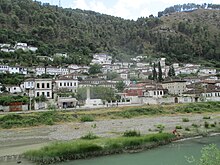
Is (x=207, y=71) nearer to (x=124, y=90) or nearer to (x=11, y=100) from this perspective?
(x=124, y=90)

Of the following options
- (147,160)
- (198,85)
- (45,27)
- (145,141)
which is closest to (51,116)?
(145,141)

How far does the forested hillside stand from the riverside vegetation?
51.7m

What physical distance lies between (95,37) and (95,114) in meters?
99.4

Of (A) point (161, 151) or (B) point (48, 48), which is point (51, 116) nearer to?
(A) point (161, 151)

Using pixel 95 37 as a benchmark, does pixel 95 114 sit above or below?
below

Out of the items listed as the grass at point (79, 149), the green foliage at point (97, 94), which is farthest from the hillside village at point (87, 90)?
the grass at point (79, 149)

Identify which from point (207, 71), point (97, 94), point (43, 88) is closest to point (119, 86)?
point (97, 94)

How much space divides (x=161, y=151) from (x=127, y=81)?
63.9 metres

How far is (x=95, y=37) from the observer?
Result: 476 feet

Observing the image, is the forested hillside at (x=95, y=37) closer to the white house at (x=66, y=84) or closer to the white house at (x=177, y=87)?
the white house at (x=66, y=84)

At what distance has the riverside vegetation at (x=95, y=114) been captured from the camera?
1682 inches

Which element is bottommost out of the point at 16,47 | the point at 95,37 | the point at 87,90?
the point at 87,90

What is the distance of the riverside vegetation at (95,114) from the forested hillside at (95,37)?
51.7m

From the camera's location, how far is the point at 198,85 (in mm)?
76562
